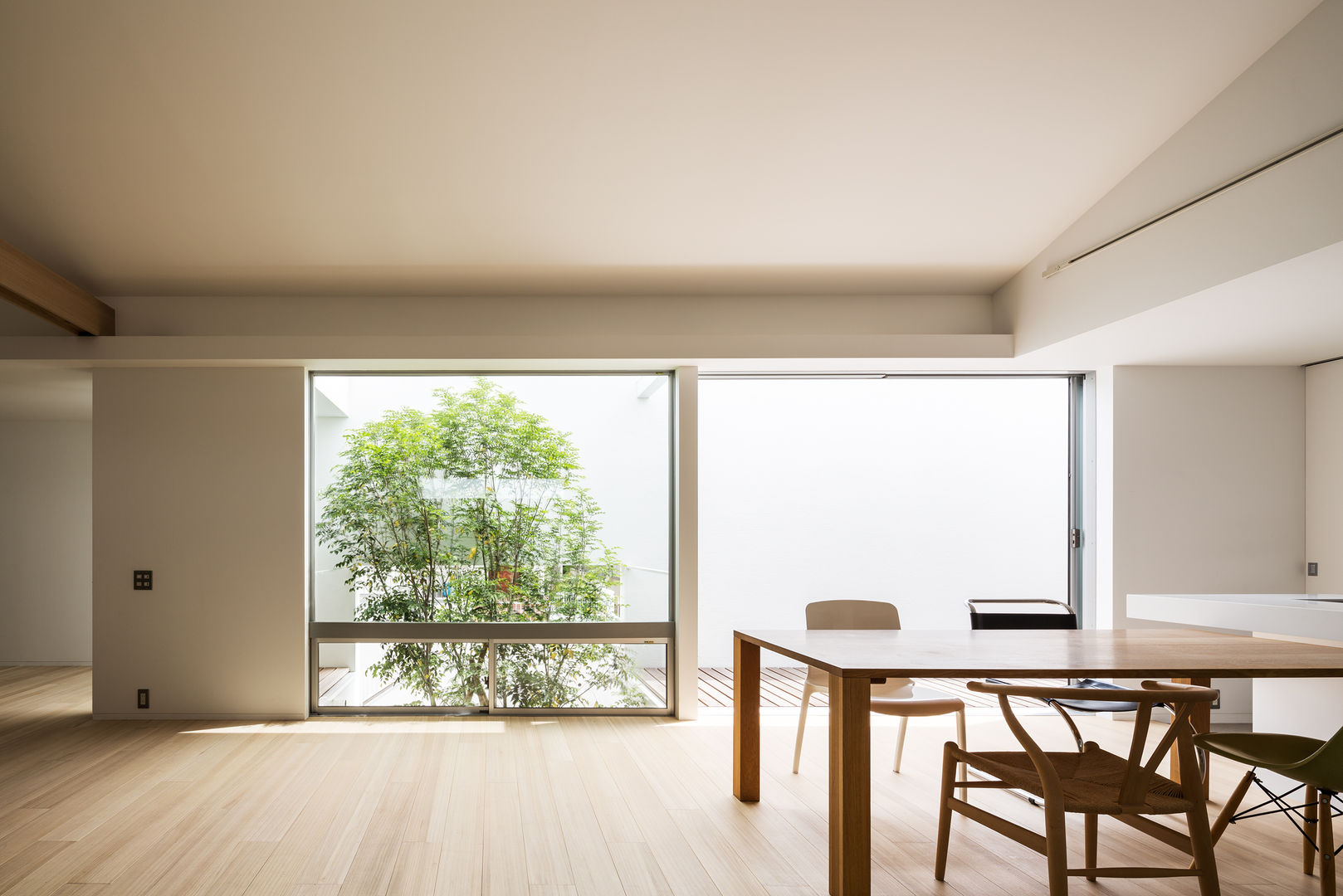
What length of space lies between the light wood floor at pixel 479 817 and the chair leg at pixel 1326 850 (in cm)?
21

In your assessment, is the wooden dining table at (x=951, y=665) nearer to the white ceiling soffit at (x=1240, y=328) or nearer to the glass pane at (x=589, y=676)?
the white ceiling soffit at (x=1240, y=328)

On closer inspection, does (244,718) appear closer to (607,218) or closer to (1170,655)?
(607,218)

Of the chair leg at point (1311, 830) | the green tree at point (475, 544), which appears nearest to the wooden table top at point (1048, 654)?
the chair leg at point (1311, 830)

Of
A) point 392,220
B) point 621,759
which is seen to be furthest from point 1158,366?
point 392,220

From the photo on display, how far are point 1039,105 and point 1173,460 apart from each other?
2740mm

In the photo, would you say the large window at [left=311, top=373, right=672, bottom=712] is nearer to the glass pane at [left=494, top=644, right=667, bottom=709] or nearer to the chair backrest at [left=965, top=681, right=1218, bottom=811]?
the glass pane at [left=494, top=644, right=667, bottom=709]

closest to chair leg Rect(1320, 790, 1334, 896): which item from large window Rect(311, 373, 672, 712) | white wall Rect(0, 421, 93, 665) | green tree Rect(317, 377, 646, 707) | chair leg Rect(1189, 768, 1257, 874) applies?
chair leg Rect(1189, 768, 1257, 874)

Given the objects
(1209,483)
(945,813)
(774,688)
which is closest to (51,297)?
(945,813)

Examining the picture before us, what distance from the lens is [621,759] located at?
4.37 metres

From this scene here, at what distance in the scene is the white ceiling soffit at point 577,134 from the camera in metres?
3.24

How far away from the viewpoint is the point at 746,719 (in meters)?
3.58

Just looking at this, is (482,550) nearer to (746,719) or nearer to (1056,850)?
(746,719)

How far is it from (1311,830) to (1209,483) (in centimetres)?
278

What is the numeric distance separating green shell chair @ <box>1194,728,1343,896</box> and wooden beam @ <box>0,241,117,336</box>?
5178 mm
